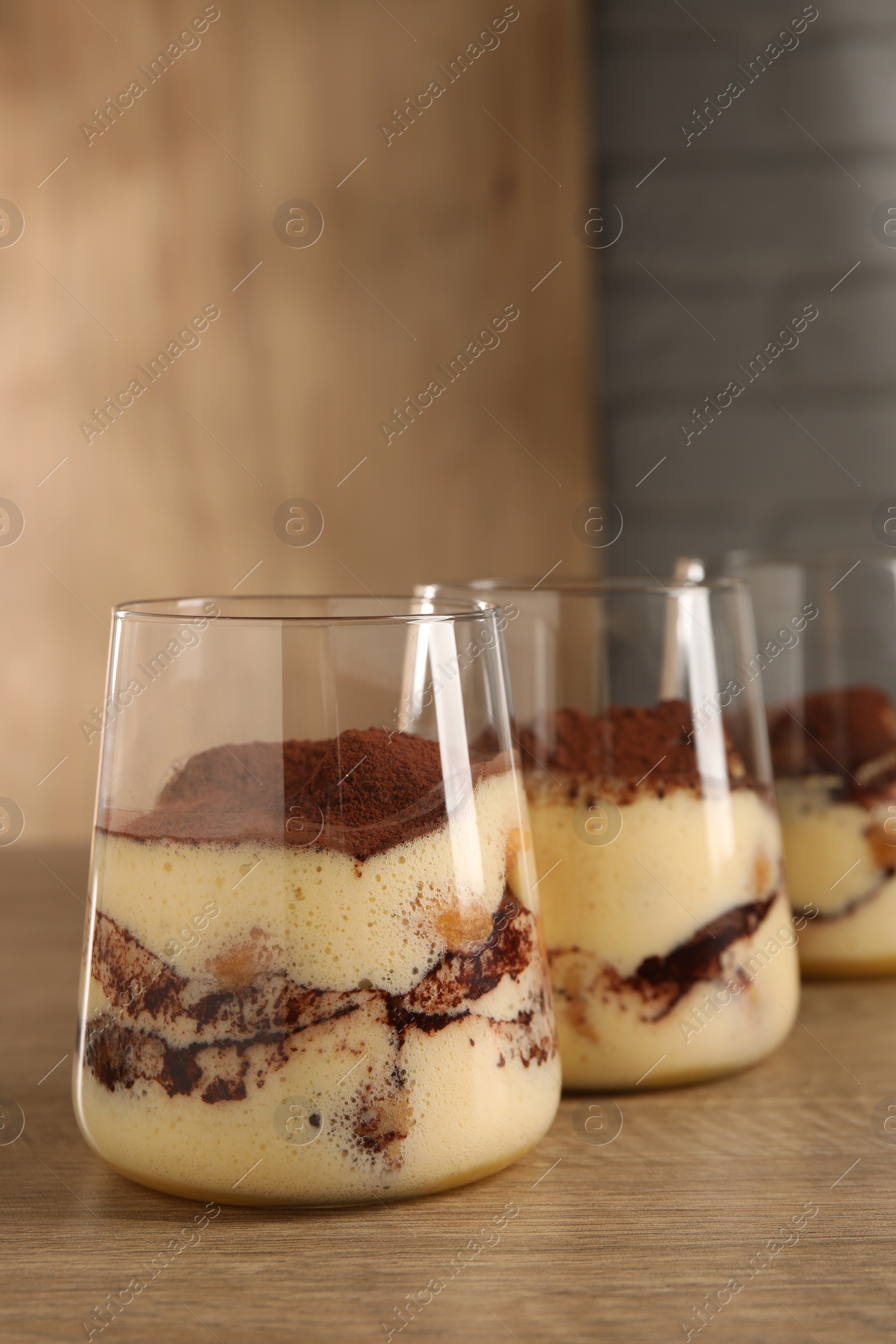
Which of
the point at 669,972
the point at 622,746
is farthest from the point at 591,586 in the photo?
the point at 669,972

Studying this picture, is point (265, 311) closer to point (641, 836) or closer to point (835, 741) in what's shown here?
point (835, 741)

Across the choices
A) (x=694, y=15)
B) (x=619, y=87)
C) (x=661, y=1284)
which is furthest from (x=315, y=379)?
(x=661, y=1284)

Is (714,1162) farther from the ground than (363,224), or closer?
closer

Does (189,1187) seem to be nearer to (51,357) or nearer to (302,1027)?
(302,1027)

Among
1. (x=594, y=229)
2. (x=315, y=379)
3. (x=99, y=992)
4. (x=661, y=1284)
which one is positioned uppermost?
(x=594, y=229)

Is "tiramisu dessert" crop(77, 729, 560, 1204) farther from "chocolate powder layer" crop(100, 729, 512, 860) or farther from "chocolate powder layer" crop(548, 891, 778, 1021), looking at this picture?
"chocolate powder layer" crop(548, 891, 778, 1021)

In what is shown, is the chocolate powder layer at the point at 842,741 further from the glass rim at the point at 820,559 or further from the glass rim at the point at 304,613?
the glass rim at the point at 304,613

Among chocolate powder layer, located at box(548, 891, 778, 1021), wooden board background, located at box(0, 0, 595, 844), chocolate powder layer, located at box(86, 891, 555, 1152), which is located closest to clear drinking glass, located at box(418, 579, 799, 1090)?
chocolate powder layer, located at box(548, 891, 778, 1021)
